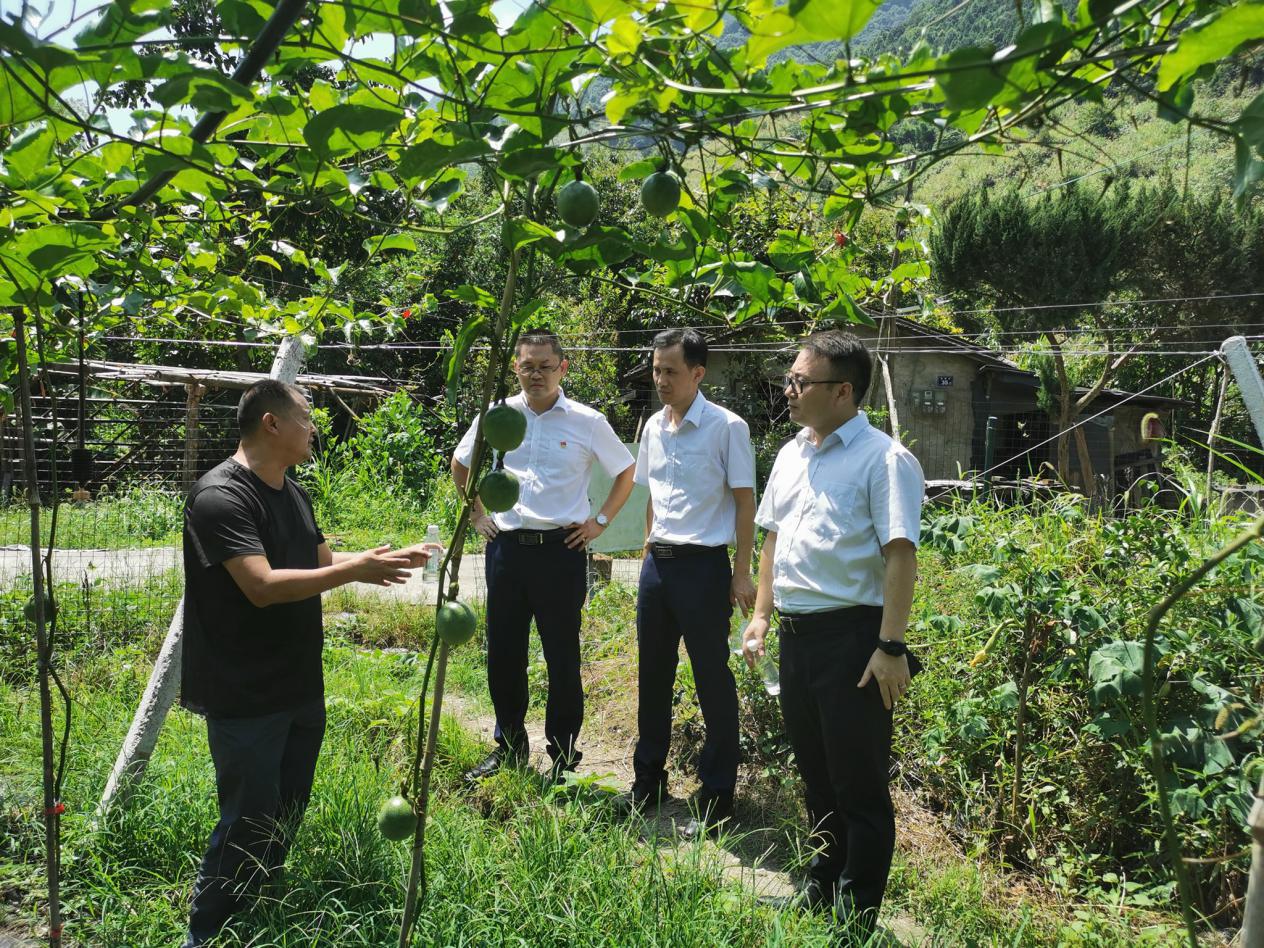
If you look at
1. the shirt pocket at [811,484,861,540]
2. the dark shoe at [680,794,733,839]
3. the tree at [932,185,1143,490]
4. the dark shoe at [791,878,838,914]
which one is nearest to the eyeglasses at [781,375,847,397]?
the shirt pocket at [811,484,861,540]

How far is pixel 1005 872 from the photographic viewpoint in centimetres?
316

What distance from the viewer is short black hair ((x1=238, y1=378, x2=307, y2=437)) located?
254 cm

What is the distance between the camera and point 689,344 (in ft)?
12.1

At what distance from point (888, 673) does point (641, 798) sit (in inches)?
59.8

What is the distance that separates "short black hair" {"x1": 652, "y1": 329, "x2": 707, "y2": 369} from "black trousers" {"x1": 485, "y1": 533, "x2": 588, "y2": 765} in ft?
2.95

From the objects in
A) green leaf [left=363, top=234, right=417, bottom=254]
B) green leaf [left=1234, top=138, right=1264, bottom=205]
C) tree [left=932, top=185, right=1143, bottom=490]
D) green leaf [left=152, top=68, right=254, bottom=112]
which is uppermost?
tree [left=932, top=185, right=1143, bottom=490]

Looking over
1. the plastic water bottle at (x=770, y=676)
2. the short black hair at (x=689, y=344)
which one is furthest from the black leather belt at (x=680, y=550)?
the short black hair at (x=689, y=344)

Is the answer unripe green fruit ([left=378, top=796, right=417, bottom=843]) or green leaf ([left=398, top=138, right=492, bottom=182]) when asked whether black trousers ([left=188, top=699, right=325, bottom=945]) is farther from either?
green leaf ([left=398, top=138, right=492, bottom=182])

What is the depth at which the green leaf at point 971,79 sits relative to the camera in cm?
82

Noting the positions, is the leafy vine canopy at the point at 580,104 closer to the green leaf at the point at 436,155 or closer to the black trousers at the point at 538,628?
the green leaf at the point at 436,155

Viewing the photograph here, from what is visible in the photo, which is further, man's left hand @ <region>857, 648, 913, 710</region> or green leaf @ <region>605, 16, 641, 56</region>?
man's left hand @ <region>857, 648, 913, 710</region>

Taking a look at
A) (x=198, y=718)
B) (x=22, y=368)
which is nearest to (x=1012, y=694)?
(x=22, y=368)

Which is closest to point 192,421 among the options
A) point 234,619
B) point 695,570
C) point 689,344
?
point 689,344

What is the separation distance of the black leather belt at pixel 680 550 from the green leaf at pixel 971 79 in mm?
2802
